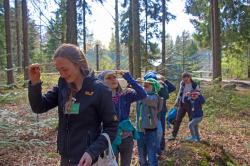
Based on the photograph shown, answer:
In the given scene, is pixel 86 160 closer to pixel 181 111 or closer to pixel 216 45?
pixel 181 111

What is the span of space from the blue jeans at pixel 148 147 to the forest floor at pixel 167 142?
560 mm

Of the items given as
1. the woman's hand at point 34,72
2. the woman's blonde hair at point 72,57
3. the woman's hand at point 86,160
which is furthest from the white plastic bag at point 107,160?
the woman's hand at point 34,72

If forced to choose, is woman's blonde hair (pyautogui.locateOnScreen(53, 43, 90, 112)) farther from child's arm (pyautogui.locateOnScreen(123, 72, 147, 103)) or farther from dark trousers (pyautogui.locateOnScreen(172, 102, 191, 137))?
dark trousers (pyautogui.locateOnScreen(172, 102, 191, 137))

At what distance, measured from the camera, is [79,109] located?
3.15 metres

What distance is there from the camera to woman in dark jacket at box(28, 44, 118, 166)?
3.13 metres

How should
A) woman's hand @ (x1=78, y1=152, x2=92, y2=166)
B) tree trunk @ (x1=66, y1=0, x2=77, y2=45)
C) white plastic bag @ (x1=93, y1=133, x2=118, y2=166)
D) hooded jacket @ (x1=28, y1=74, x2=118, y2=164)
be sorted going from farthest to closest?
1. tree trunk @ (x1=66, y1=0, x2=77, y2=45)
2. white plastic bag @ (x1=93, y1=133, x2=118, y2=166)
3. hooded jacket @ (x1=28, y1=74, x2=118, y2=164)
4. woman's hand @ (x1=78, y1=152, x2=92, y2=166)

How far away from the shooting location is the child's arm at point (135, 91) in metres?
5.45

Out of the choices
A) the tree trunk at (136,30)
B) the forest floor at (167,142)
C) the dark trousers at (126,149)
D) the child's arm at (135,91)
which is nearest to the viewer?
the child's arm at (135,91)

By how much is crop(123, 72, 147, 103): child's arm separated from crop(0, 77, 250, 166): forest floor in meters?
1.27

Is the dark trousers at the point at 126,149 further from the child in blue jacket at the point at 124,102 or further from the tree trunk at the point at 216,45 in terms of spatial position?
the tree trunk at the point at 216,45

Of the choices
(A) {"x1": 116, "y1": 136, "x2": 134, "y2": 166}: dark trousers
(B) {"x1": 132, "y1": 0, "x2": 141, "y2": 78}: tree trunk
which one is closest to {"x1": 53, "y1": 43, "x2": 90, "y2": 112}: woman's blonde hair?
(A) {"x1": 116, "y1": 136, "x2": 134, "y2": 166}: dark trousers

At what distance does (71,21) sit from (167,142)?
4.17 meters

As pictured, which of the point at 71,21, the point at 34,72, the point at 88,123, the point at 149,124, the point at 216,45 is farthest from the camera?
the point at 216,45

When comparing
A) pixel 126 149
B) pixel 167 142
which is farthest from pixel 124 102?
pixel 167 142
